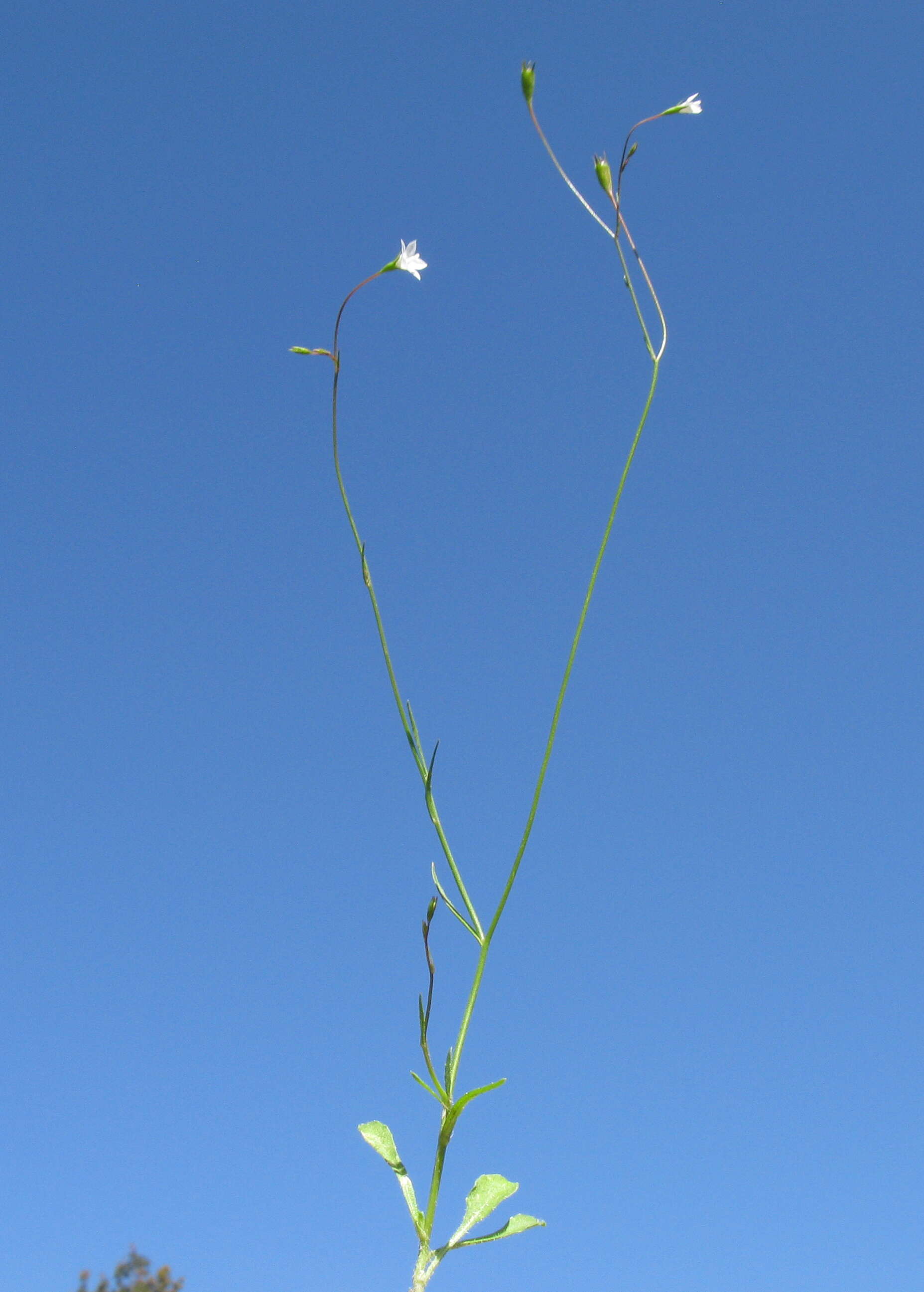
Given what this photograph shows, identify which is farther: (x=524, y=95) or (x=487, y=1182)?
(x=524, y=95)

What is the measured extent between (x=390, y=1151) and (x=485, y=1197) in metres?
0.08

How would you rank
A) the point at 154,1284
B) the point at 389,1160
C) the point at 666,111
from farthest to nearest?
the point at 154,1284
the point at 666,111
the point at 389,1160

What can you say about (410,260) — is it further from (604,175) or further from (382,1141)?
(382,1141)

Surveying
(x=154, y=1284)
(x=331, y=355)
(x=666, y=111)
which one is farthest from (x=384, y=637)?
(x=154, y=1284)

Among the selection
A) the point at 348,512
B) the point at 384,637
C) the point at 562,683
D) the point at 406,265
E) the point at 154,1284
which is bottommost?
the point at 562,683

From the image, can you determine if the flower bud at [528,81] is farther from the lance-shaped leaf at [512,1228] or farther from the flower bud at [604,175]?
the lance-shaped leaf at [512,1228]

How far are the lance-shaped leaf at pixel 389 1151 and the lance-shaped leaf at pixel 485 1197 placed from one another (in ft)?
0.14

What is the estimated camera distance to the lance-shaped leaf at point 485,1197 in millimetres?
751

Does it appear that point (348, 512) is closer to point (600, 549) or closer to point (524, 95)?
point (600, 549)

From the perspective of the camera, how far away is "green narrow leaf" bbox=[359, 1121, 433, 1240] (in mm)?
733

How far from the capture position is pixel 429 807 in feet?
2.85

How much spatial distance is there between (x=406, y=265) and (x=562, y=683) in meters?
0.60

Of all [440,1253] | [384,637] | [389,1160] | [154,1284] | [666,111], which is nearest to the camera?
[440,1253]

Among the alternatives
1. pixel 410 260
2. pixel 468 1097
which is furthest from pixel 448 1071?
pixel 410 260
